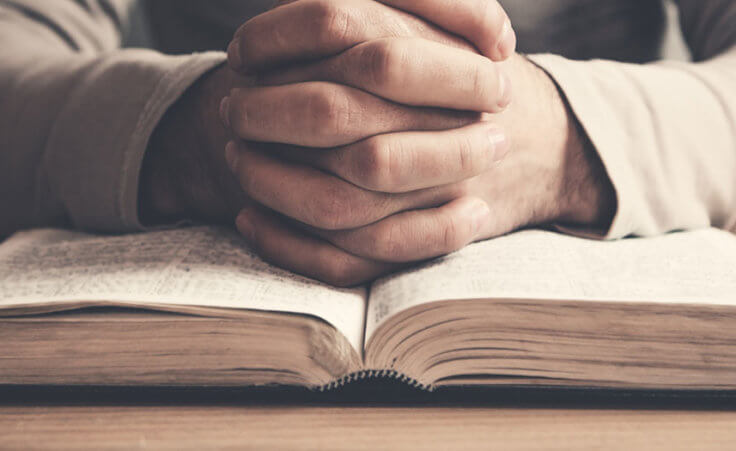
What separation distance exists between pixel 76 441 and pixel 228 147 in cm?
32

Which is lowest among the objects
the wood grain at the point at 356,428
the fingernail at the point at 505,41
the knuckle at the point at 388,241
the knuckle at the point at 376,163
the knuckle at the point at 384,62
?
the wood grain at the point at 356,428

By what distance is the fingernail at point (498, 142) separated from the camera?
0.54 metres

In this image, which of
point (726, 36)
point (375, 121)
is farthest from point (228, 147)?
point (726, 36)

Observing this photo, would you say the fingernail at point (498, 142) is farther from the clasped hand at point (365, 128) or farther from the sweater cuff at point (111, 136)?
the sweater cuff at point (111, 136)

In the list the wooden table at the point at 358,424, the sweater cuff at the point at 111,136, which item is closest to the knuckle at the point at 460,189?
the wooden table at the point at 358,424

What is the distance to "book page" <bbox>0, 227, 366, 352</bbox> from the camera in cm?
46

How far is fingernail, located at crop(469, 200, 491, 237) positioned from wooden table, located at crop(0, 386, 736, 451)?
0.18 meters

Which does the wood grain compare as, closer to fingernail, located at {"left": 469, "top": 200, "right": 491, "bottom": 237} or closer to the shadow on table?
the shadow on table

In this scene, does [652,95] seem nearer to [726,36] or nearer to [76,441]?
[726,36]

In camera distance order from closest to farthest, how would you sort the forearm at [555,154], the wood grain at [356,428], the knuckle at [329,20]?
the wood grain at [356,428]
the knuckle at [329,20]
the forearm at [555,154]

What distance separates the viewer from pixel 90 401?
440mm

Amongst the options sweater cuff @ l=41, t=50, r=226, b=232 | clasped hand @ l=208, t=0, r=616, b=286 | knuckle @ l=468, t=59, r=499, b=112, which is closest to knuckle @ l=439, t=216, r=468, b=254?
clasped hand @ l=208, t=0, r=616, b=286

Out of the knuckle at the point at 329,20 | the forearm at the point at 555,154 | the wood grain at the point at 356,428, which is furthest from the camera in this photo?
the forearm at the point at 555,154

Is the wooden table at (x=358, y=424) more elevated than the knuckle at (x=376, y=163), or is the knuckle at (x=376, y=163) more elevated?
the knuckle at (x=376, y=163)
